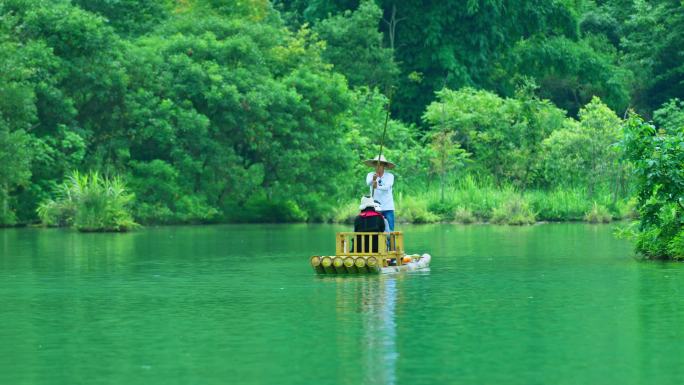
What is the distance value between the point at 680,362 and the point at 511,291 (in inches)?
264

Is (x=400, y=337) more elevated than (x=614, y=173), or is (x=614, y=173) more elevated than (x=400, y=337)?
(x=614, y=173)

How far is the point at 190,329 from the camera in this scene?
14.7 metres

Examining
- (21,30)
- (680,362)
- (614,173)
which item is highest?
(21,30)

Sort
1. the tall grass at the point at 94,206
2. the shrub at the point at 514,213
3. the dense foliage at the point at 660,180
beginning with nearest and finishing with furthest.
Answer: the dense foliage at the point at 660,180, the tall grass at the point at 94,206, the shrub at the point at 514,213

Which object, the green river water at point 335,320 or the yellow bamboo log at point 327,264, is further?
the yellow bamboo log at point 327,264

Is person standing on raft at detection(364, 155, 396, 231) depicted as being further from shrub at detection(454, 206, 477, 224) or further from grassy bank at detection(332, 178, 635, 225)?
shrub at detection(454, 206, 477, 224)

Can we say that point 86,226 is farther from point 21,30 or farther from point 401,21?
point 401,21

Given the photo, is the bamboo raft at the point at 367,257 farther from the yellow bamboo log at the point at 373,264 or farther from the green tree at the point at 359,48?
the green tree at the point at 359,48

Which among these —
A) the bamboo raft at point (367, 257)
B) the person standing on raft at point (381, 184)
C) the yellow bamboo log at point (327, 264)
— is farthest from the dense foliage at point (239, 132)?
the yellow bamboo log at point (327, 264)

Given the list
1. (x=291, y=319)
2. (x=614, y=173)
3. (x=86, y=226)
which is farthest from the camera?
(x=614, y=173)

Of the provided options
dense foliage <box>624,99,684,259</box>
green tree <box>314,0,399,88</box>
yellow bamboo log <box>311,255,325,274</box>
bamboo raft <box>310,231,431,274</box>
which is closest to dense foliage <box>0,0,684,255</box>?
green tree <box>314,0,399,88</box>

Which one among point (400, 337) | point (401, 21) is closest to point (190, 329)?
point (400, 337)

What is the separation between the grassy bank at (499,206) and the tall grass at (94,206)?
29.4 ft

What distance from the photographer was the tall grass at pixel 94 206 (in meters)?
38.9
